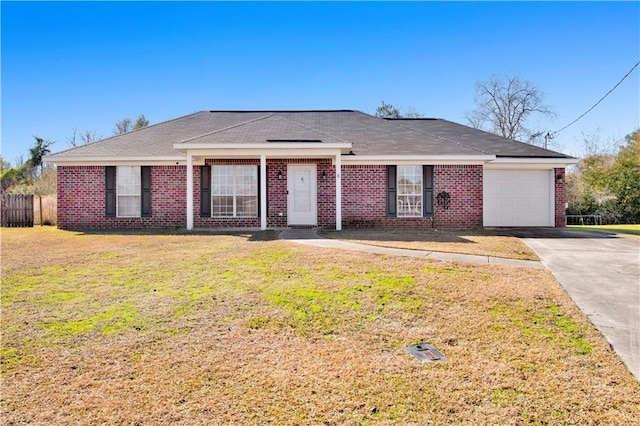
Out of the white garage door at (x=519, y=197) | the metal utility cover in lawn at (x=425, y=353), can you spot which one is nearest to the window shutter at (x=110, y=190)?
the metal utility cover in lawn at (x=425, y=353)

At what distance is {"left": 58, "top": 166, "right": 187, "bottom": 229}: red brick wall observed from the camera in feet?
48.0

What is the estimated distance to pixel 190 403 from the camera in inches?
112

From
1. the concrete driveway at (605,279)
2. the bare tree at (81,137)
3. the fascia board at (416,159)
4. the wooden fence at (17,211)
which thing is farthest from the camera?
the bare tree at (81,137)

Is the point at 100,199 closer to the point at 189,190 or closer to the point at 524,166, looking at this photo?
the point at 189,190

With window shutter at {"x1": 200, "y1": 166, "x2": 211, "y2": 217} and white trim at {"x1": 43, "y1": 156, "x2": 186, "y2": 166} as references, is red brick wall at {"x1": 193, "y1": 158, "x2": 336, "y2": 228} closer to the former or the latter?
window shutter at {"x1": 200, "y1": 166, "x2": 211, "y2": 217}

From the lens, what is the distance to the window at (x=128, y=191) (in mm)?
14641

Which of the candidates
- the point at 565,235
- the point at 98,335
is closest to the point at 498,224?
the point at 565,235

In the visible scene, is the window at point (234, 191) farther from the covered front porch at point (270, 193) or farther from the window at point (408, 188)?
the window at point (408, 188)

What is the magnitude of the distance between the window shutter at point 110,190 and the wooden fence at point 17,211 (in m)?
5.66

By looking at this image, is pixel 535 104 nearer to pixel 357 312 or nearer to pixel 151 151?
pixel 151 151

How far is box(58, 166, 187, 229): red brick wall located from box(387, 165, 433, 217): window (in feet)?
26.0

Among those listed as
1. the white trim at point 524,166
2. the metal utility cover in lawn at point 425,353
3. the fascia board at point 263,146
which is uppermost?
the fascia board at point 263,146

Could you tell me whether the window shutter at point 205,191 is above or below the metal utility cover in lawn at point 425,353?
above

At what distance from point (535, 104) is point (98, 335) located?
41912 millimetres
